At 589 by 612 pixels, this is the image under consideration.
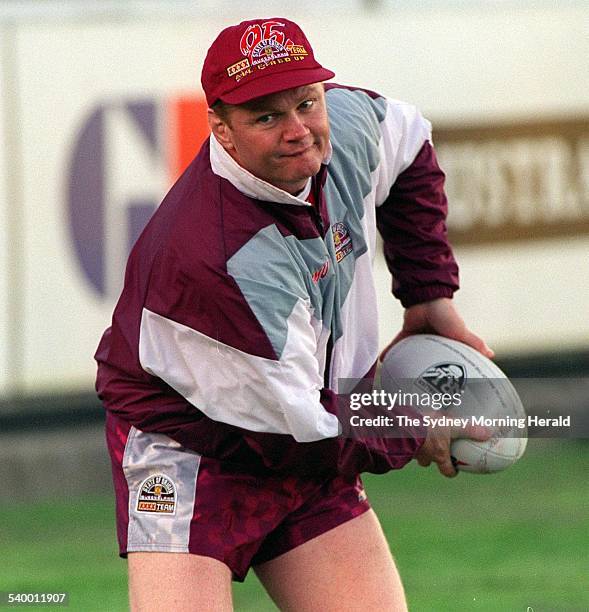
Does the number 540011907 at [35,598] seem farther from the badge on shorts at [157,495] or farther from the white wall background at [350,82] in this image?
the badge on shorts at [157,495]

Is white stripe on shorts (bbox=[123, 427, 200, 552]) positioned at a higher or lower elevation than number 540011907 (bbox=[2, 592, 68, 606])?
higher

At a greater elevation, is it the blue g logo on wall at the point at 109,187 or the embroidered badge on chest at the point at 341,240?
the embroidered badge on chest at the point at 341,240

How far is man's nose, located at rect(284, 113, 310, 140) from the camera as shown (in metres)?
3.90

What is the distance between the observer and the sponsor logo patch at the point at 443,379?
4461 millimetres

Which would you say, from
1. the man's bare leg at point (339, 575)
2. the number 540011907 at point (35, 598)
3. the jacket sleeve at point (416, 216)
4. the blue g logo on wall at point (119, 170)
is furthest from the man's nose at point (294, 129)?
the blue g logo on wall at point (119, 170)

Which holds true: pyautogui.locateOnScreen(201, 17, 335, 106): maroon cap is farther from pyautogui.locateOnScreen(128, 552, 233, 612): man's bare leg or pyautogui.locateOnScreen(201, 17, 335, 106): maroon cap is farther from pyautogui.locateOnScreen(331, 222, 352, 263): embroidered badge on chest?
pyautogui.locateOnScreen(128, 552, 233, 612): man's bare leg

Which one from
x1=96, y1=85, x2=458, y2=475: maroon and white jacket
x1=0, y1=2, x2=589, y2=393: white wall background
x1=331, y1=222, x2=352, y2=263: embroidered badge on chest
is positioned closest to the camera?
x1=96, y1=85, x2=458, y2=475: maroon and white jacket

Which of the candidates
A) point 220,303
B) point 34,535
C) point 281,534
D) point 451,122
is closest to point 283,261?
point 220,303

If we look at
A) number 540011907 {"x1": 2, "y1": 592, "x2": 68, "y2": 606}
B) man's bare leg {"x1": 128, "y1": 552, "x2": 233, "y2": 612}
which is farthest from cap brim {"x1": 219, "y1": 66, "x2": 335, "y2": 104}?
number 540011907 {"x1": 2, "y1": 592, "x2": 68, "y2": 606}

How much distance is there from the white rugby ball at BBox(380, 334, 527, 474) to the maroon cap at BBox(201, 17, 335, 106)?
1.00 meters

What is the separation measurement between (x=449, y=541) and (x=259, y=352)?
12.2 feet

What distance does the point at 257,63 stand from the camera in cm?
388

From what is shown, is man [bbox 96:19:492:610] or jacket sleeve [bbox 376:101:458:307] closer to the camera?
man [bbox 96:19:492:610]

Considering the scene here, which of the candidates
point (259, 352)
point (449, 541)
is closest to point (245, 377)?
point (259, 352)
